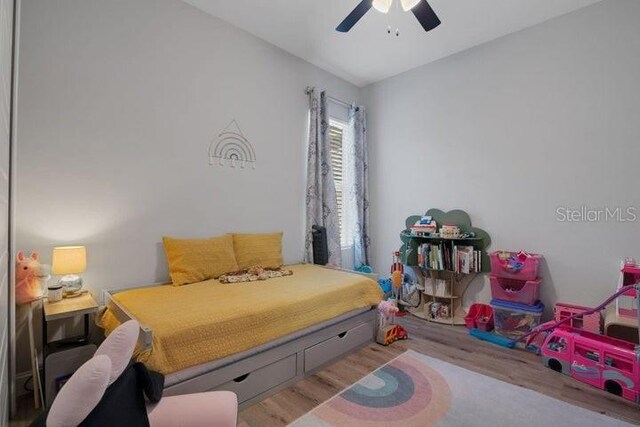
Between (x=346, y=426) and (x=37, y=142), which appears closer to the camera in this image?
(x=346, y=426)

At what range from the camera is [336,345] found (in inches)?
95.7

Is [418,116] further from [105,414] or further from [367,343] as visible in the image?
[105,414]

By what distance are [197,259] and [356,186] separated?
7.93ft

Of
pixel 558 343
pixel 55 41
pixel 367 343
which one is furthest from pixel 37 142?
pixel 558 343

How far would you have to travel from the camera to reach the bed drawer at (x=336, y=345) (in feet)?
7.32

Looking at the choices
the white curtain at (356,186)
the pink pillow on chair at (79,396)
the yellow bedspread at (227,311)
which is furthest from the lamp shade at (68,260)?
the white curtain at (356,186)

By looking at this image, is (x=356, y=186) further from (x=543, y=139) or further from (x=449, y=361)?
(x=449, y=361)

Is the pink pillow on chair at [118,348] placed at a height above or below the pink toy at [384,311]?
above

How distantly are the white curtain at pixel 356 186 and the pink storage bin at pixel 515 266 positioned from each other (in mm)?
1670

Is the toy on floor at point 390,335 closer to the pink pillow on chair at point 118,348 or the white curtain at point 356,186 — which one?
the white curtain at point 356,186

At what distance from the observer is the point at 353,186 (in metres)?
4.28

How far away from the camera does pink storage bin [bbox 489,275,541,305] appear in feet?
9.26

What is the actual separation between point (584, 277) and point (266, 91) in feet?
11.9

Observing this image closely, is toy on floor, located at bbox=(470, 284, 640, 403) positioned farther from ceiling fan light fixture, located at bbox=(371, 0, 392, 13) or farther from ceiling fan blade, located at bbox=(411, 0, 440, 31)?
ceiling fan light fixture, located at bbox=(371, 0, 392, 13)
